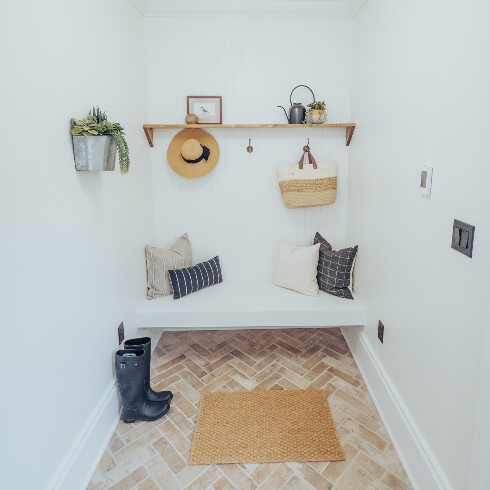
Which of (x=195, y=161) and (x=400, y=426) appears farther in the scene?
(x=195, y=161)

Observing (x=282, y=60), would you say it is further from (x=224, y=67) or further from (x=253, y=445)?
(x=253, y=445)

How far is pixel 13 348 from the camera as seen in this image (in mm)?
1317

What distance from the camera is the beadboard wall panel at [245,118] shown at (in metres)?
2.98

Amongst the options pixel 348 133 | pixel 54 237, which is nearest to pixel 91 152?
pixel 54 237

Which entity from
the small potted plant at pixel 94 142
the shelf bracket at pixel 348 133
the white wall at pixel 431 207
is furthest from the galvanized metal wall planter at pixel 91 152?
the shelf bracket at pixel 348 133

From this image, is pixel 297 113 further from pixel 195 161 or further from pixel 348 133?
pixel 195 161

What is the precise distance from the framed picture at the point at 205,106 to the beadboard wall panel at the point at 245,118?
0.15 ft

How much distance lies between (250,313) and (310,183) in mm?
1096

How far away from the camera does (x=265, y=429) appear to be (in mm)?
2213

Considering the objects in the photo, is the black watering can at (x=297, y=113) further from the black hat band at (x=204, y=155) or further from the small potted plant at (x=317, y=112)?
the black hat band at (x=204, y=155)

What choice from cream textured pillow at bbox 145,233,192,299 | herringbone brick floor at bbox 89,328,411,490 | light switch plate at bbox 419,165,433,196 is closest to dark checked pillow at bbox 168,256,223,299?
cream textured pillow at bbox 145,233,192,299

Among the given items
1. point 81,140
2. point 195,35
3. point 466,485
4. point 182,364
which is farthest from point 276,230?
point 466,485

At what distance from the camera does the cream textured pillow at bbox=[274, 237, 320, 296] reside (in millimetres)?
3000

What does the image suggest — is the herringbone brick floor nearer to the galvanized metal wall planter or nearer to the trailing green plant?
the galvanized metal wall planter
